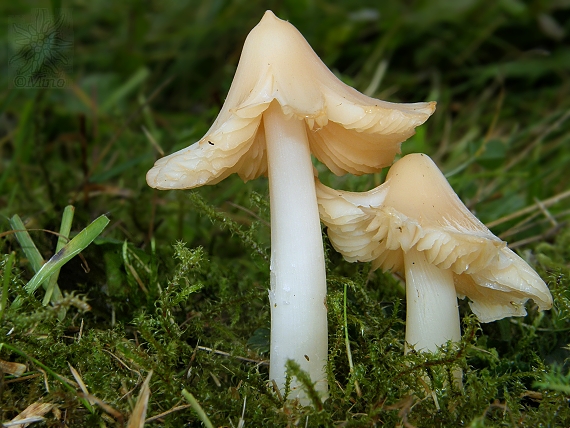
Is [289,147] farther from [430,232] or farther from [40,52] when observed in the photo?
[40,52]

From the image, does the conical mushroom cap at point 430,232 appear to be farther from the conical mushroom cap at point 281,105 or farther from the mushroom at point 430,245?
the conical mushroom cap at point 281,105

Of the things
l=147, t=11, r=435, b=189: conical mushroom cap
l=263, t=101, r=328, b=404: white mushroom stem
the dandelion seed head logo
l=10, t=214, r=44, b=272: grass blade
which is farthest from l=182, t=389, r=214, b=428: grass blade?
the dandelion seed head logo

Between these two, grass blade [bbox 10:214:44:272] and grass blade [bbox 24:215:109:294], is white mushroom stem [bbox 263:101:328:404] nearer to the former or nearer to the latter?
grass blade [bbox 24:215:109:294]

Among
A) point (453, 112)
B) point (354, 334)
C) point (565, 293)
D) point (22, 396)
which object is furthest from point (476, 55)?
point (22, 396)

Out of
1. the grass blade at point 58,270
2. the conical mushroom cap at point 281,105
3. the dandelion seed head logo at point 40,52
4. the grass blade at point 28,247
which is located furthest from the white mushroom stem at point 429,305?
the dandelion seed head logo at point 40,52

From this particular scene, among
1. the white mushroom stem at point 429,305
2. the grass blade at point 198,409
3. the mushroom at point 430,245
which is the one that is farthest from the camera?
the white mushroom stem at point 429,305

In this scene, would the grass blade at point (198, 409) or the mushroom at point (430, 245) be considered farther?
the mushroom at point (430, 245)

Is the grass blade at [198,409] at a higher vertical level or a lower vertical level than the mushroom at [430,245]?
lower
